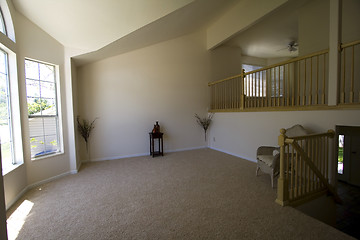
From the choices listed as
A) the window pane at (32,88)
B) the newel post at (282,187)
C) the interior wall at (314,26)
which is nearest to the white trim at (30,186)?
the window pane at (32,88)

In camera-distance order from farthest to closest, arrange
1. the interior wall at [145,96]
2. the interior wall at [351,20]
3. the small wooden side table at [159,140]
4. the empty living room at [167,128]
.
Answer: the small wooden side table at [159,140] < the interior wall at [145,96] < the interior wall at [351,20] < the empty living room at [167,128]

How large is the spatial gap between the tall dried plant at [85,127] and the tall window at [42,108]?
0.78 metres

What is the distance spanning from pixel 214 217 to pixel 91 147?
3714 millimetres

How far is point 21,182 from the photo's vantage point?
274 cm

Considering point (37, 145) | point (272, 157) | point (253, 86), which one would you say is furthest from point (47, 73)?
point (253, 86)

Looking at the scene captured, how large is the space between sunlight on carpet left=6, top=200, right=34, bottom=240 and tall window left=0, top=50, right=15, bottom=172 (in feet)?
1.91

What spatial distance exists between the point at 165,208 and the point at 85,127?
3143mm

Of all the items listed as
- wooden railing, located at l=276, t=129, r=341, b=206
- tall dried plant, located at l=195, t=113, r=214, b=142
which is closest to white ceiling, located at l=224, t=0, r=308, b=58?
tall dried plant, located at l=195, t=113, r=214, b=142

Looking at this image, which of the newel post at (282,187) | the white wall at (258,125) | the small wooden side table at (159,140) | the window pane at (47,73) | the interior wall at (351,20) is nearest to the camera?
the newel post at (282,187)

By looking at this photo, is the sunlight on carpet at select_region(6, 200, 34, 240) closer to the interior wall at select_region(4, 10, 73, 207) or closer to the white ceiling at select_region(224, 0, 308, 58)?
the interior wall at select_region(4, 10, 73, 207)

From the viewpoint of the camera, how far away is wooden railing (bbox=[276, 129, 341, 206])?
236cm

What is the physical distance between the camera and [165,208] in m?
2.30

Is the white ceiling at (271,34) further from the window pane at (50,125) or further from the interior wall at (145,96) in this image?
the window pane at (50,125)

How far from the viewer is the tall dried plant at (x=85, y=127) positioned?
4284 millimetres
